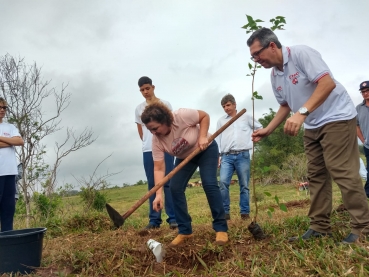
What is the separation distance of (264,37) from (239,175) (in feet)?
10.1

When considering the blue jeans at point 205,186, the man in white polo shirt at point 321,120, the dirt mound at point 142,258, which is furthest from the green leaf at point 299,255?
the blue jeans at point 205,186

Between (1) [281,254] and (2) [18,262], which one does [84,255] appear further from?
(1) [281,254]

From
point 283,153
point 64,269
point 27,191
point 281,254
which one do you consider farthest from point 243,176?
point 283,153

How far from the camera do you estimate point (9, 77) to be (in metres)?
7.52

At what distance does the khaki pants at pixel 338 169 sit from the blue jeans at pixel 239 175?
2323mm

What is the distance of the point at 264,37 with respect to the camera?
3.04 meters

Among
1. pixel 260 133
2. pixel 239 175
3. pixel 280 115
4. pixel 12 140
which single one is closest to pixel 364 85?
pixel 239 175

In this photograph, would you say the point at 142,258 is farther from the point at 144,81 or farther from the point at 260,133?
the point at 144,81

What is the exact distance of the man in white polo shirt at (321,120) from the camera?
2.88 meters

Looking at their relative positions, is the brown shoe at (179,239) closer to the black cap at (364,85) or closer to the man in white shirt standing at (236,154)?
the man in white shirt standing at (236,154)

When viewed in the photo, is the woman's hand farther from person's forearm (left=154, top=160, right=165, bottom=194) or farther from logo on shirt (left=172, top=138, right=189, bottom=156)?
person's forearm (left=154, top=160, right=165, bottom=194)

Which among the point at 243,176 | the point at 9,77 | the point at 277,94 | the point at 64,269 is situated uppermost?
the point at 9,77

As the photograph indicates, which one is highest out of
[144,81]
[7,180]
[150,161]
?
[144,81]

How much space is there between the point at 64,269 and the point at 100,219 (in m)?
2.70
